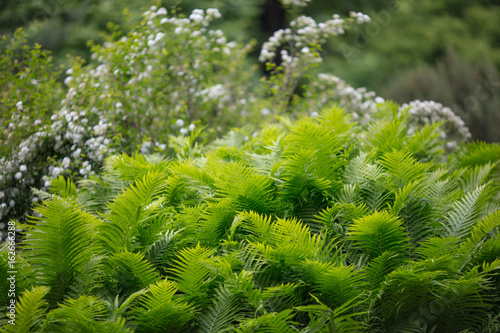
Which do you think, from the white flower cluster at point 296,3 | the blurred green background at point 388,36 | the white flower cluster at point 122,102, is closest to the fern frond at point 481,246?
the white flower cluster at point 122,102

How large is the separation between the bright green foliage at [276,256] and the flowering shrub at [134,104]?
3.94 feet

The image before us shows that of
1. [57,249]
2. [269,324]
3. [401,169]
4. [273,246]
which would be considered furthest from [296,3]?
[269,324]

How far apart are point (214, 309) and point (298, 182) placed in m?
0.86

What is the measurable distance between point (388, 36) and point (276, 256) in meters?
14.8

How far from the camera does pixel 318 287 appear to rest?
195 centimetres

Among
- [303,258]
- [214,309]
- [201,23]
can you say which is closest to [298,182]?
[303,258]

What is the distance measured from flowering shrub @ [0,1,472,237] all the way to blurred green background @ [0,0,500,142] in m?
0.69

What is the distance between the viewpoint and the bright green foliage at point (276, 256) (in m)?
1.84

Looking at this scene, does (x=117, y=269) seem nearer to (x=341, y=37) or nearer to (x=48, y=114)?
(x=48, y=114)

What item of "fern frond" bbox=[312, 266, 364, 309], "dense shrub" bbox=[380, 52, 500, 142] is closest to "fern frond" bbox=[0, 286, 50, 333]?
"fern frond" bbox=[312, 266, 364, 309]

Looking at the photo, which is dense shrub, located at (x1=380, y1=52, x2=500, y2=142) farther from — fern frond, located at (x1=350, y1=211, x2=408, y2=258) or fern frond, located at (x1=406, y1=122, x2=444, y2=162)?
fern frond, located at (x1=350, y1=211, x2=408, y2=258)

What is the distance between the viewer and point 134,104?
4359 mm

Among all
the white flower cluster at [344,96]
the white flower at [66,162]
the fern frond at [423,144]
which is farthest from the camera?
the white flower cluster at [344,96]

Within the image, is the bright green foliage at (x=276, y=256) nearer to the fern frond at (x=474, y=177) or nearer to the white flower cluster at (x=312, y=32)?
the fern frond at (x=474, y=177)
